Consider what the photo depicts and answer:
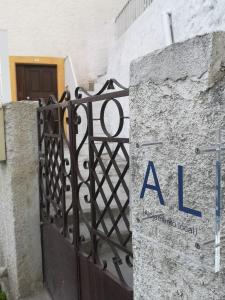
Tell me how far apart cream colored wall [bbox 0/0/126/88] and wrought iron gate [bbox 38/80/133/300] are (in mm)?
6661

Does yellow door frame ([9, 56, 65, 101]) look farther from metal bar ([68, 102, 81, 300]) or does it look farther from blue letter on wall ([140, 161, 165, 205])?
blue letter on wall ([140, 161, 165, 205])

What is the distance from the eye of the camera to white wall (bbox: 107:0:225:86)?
13.4 feet

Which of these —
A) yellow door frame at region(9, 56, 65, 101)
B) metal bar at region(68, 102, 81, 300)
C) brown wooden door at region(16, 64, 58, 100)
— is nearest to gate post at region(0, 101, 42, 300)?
metal bar at region(68, 102, 81, 300)

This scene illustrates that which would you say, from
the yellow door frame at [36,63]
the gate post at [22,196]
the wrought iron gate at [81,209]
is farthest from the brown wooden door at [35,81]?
the wrought iron gate at [81,209]

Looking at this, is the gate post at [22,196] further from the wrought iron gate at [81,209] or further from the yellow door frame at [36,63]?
the yellow door frame at [36,63]

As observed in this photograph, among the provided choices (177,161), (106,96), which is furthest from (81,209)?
(177,161)

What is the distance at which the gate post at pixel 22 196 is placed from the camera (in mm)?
2980

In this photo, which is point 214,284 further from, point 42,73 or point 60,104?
point 42,73

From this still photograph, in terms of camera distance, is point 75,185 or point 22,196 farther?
point 22,196

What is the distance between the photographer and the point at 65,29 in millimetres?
9492

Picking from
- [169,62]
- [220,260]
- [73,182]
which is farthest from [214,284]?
[73,182]

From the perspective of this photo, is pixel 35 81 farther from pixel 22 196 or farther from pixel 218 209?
pixel 218 209

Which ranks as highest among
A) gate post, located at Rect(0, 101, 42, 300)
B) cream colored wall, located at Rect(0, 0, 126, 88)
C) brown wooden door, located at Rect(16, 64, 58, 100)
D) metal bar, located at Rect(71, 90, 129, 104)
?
cream colored wall, located at Rect(0, 0, 126, 88)

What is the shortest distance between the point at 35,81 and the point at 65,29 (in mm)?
1684
